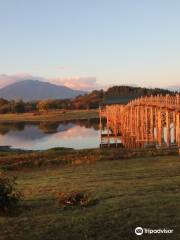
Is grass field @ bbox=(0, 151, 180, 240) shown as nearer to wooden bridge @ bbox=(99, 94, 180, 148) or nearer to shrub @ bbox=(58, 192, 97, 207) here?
shrub @ bbox=(58, 192, 97, 207)

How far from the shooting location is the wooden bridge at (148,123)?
4006 cm

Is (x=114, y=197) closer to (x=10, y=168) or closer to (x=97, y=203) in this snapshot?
(x=97, y=203)

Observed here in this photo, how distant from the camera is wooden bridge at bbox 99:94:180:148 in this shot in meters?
40.1

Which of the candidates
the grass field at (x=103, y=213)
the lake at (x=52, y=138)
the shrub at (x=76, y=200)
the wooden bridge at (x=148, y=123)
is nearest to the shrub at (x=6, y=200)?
the grass field at (x=103, y=213)

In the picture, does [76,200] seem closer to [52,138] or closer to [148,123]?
[148,123]

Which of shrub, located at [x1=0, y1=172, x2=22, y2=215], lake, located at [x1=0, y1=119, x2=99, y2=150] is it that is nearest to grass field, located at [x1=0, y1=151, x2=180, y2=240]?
shrub, located at [x1=0, y1=172, x2=22, y2=215]

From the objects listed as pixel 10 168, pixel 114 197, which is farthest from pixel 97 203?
pixel 10 168

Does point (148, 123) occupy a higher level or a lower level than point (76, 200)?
higher

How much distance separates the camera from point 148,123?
60750 mm

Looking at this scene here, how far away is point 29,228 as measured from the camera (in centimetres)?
1169

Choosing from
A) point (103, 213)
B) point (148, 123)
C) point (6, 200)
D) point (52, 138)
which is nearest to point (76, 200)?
point (103, 213)

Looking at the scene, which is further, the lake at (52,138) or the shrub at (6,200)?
the lake at (52,138)

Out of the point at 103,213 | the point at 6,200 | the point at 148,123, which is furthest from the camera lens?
the point at 148,123

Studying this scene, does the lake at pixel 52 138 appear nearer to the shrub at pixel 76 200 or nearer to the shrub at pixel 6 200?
the shrub at pixel 76 200
